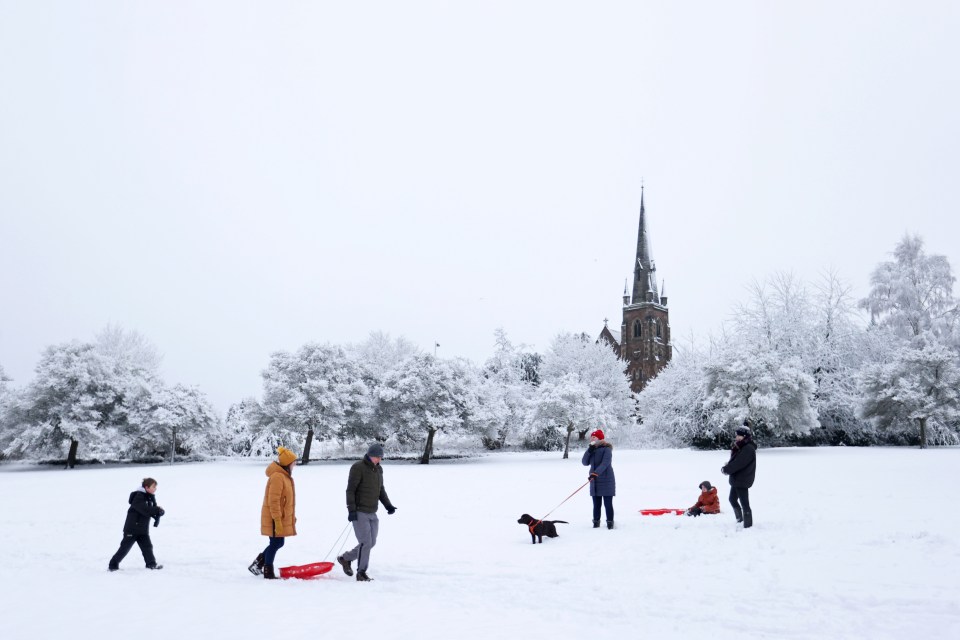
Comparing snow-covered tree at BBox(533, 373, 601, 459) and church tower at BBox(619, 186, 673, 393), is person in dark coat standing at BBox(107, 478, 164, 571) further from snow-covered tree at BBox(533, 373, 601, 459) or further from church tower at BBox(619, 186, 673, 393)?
church tower at BBox(619, 186, 673, 393)

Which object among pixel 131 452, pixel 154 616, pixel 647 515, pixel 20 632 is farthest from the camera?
pixel 131 452

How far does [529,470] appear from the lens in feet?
102

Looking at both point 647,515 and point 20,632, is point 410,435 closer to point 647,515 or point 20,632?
point 647,515

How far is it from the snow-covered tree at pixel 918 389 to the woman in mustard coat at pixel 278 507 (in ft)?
117

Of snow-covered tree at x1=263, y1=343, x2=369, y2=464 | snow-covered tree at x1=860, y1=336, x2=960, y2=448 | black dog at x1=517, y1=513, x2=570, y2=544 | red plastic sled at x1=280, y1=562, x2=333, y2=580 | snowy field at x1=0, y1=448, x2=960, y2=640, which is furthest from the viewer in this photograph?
snow-covered tree at x1=263, y1=343, x2=369, y2=464

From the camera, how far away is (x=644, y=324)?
94.9 metres

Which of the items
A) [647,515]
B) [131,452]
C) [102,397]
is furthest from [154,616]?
[131,452]

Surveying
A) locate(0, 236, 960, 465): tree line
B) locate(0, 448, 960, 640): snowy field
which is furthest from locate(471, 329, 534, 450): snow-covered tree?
locate(0, 448, 960, 640): snowy field

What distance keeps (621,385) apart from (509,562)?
55.9 meters

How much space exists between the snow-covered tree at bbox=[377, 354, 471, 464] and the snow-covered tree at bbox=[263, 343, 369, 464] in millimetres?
2389

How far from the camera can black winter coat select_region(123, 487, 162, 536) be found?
952 cm

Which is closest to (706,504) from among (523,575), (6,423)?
(523,575)

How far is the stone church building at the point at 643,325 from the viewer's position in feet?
305

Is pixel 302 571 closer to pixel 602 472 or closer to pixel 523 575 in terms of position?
pixel 523 575
